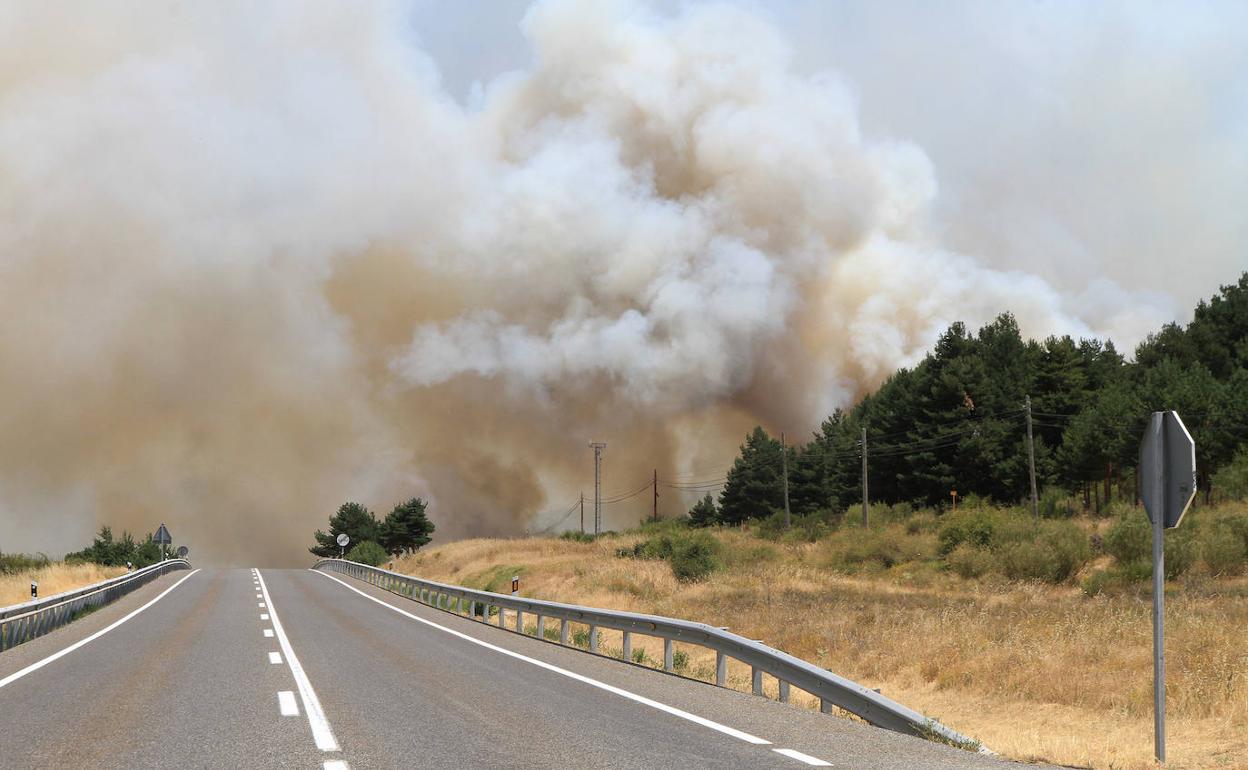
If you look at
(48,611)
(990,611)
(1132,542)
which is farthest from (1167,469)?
(1132,542)

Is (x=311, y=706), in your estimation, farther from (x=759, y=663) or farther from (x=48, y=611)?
(x=48, y=611)

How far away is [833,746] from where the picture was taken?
28.5 feet

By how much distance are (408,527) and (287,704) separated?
Answer: 443 feet

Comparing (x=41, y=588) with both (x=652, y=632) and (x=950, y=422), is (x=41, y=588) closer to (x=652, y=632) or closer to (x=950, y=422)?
(x=652, y=632)

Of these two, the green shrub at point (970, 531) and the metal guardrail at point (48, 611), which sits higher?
the green shrub at point (970, 531)

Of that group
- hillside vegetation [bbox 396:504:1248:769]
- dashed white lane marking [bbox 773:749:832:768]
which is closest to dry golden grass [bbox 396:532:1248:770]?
hillside vegetation [bbox 396:504:1248:769]

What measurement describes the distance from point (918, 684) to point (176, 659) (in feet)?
36.3

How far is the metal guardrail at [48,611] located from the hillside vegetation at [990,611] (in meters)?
11.5

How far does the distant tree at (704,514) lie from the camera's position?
411 ft

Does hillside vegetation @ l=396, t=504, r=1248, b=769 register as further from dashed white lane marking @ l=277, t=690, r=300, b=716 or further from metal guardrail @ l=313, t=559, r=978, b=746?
dashed white lane marking @ l=277, t=690, r=300, b=716

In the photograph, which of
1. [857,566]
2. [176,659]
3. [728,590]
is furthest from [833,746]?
[857,566]

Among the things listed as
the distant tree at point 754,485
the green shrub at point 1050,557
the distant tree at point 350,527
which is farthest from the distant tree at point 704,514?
the green shrub at point 1050,557

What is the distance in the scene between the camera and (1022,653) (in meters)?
16.1

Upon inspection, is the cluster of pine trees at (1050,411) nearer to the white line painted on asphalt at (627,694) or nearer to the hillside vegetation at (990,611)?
the hillside vegetation at (990,611)
